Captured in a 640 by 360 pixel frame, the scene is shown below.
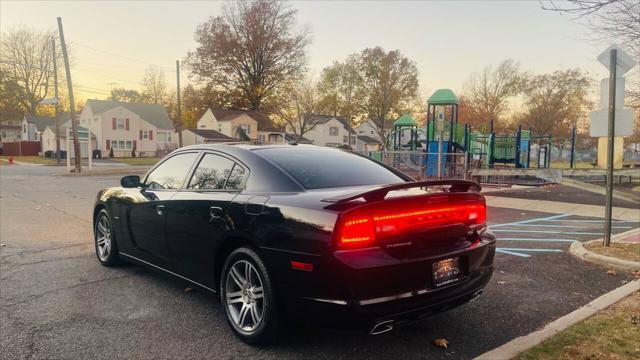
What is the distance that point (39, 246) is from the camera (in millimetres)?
6738

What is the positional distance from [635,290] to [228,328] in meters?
4.08

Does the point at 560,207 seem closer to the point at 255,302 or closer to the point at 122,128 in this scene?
the point at 255,302

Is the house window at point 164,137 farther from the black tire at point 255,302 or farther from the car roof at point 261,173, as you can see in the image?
the black tire at point 255,302

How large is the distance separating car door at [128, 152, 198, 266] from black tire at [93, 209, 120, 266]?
669 mm

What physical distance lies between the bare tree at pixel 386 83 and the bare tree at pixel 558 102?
51.4 feet

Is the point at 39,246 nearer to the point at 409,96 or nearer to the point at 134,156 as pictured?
the point at 134,156

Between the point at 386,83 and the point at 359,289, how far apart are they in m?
59.8

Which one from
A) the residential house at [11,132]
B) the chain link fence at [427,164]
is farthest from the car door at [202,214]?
the residential house at [11,132]

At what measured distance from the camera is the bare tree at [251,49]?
54.9 meters

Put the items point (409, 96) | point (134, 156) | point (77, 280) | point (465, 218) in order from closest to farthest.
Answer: point (465, 218)
point (77, 280)
point (134, 156)
point (409, 96)

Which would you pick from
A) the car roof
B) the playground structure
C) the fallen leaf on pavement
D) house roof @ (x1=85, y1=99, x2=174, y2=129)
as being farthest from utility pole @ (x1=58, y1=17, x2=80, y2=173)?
house roof @ (x1=85, y1=99, x2=174, y2=129)

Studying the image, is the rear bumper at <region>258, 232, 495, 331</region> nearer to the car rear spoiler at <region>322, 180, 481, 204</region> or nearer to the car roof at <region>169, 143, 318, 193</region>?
the car rear spoiler at <region>322, 180, 481, 204</region>

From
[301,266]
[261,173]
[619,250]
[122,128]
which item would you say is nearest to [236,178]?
[261,173]

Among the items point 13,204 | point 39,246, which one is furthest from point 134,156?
point 39,246
